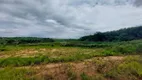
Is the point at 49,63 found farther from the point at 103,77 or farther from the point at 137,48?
the point at 137,48

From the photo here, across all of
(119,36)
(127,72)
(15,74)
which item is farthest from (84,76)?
(119,36)

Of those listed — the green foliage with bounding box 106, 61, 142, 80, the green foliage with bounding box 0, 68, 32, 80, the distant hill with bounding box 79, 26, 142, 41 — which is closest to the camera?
the green foliage with bounding box 0, 68, 32, 80

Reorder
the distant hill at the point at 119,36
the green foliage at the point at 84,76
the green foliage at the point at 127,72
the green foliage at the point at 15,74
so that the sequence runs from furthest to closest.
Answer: the distant hill at the point at 119,36, the green foliage at the point at 127,72, the green foliage at the point at 84,76, the green foliage at the point at 15,74

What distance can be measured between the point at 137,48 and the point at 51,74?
46.4 feet

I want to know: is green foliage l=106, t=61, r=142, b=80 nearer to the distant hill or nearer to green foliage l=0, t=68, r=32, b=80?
green foliage l=0, t=68, r=32, b=80

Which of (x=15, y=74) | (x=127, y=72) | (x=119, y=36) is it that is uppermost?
(x=119, y=36)

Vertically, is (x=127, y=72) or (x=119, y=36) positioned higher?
(x=119, y=36)

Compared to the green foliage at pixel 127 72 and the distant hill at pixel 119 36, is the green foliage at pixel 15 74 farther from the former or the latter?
the distant hill at pixel 119 36

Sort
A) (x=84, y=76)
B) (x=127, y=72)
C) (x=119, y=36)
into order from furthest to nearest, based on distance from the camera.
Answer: (x=119, y=36), (x=127, y=72), (x=84, y=76)

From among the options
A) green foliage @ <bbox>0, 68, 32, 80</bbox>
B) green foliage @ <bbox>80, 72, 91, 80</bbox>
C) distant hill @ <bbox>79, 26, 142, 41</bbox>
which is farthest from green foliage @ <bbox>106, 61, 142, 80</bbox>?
distant hill @ <bbox>79, 26, 142, 41</bbox>

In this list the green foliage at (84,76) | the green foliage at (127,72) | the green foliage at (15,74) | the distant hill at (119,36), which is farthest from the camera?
the distant hill at (119,36)

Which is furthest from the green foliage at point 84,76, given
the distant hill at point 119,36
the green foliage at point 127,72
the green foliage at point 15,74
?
the distant hill at point 119,36

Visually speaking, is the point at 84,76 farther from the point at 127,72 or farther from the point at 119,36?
the point at 119,36

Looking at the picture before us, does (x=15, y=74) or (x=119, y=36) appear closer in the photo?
(x=15, y=74)
